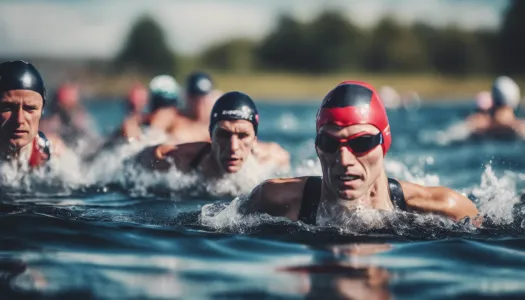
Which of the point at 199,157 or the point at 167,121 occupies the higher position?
the point at 167,121

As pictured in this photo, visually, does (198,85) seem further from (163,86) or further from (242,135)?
(242,135)

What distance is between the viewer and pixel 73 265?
557 cm

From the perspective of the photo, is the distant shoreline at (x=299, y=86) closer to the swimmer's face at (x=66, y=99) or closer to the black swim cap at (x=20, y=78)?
the swimmer's face at (x=66, y=99)

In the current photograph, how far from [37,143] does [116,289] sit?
16.9ft

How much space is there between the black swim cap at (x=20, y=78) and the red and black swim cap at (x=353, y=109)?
12.6 feet

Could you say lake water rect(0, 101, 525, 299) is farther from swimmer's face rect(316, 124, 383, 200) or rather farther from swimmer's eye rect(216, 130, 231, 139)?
swimmer's eye rect(216, 130, 231, 139)

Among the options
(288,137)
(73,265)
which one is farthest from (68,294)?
(288,137)

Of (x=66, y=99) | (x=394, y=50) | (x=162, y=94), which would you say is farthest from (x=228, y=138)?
(x=394, y=50)

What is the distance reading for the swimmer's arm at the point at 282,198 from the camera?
6691 millimetres

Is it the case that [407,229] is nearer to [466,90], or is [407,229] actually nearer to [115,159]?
[115,159]

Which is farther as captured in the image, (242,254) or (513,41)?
(513,41)

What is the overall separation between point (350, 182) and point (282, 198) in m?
0.69

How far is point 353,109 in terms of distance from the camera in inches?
250

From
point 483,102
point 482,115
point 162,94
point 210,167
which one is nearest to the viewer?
point 210,167
